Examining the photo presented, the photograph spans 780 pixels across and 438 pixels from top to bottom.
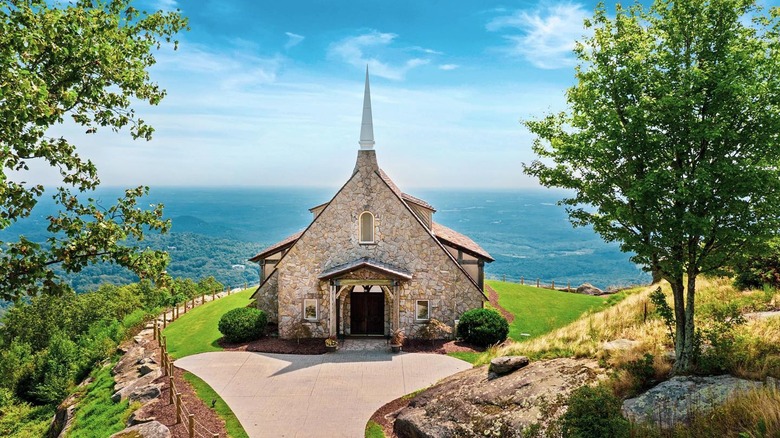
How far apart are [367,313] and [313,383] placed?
301 inches

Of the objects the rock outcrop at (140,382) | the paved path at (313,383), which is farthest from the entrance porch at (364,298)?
the rock outcrop at (140,382)

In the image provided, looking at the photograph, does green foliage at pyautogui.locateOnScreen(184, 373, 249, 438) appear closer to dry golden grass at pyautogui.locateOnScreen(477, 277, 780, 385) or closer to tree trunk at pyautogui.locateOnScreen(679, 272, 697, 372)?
dry golden grass at pyautogui.locateOnScreen(477, 277, 780, 385)

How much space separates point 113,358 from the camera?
26.7m

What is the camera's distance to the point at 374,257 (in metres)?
25.9

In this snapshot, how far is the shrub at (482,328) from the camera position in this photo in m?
24.0

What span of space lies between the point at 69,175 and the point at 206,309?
24056 mm

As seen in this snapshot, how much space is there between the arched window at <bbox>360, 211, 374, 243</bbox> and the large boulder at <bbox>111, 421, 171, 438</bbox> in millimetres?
13324

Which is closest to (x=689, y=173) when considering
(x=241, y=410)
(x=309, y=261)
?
(x=241, y=410)

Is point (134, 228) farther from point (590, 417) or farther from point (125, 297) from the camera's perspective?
point (125, 297)

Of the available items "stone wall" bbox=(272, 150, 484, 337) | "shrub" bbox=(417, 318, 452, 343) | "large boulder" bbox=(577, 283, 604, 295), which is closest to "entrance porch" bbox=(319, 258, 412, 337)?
"stone wall" bbox=(272, 150, 484, 337)

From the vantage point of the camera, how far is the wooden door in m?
27.1

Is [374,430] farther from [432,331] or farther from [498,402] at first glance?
[432,331]

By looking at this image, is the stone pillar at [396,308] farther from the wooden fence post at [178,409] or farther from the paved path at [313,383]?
the wooden fence post at [178,409]

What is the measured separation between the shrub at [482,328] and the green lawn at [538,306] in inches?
79.1
